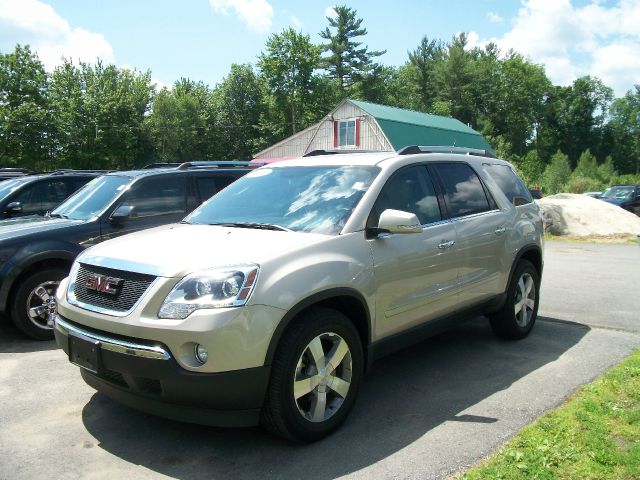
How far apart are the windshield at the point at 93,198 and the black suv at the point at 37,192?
1.43 m

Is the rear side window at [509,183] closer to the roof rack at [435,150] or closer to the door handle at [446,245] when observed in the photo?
the roof rack at [435,150]

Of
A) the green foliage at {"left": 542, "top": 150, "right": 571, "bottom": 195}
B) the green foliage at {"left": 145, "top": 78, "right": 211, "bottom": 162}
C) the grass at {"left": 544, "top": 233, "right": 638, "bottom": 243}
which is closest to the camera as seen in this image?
the grass at {"left": 544, "top": 233, "right": 638, "bottom": 243}

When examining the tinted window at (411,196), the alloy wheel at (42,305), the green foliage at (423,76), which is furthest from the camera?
the green foliage at (423,76)

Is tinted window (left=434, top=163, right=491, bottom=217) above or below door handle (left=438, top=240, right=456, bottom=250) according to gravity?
above

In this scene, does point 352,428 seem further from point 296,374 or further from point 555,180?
point 555,180

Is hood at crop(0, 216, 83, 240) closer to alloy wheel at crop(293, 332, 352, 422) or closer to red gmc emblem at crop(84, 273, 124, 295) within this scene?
red gmc emblem at crop(84, 273, 124, 295)

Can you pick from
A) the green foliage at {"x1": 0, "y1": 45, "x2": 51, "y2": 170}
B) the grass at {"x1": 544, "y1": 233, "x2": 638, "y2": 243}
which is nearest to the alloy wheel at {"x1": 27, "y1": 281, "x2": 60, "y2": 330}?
the grass at {"x1": 544, "y1": 233, "x2": 638, "y2": 243}

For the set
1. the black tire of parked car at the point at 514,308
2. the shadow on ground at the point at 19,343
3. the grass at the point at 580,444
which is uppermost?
the black tire of parked car at the point at 514,308

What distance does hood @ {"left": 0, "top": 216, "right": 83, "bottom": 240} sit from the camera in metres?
5.76

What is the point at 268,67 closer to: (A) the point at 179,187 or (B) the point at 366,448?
(A) the point at 179,187

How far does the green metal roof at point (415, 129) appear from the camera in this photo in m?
37.6

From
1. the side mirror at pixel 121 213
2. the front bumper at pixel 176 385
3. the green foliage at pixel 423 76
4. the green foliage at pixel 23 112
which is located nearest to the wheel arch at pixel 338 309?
the front bumper at pixel 176 385

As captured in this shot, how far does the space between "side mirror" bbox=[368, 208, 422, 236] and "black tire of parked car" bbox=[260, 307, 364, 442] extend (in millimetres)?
694

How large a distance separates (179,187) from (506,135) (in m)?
79.2
